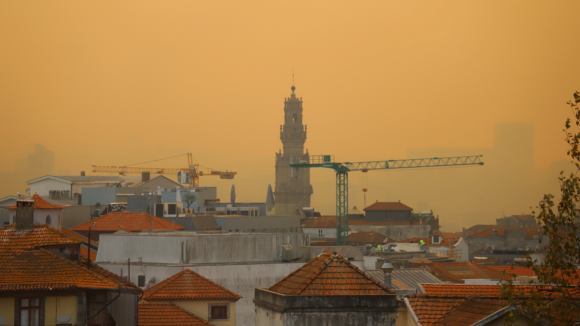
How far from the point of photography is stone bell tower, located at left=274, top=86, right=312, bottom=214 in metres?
180

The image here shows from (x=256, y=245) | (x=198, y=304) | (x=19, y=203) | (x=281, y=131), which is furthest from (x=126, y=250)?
(x=281, y=131)

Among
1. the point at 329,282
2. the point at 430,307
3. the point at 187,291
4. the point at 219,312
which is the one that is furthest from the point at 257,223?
the point at 430,307

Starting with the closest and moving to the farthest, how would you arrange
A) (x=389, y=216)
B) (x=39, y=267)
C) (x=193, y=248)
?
1. (x=39, y=267)
2. (x=193, y=248)
3. (x=389, y=216)

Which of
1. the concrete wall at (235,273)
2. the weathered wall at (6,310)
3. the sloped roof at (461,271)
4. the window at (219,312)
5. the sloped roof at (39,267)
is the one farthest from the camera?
the sloped roof at (461,271)

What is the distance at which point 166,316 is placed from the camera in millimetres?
25031

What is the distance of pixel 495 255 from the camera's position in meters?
77.2

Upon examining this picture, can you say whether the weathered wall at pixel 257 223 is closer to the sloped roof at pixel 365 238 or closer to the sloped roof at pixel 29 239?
the sloped roof at pixel 365 238

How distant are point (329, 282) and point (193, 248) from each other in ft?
71.9

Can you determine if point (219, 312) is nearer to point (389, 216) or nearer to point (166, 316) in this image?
point (166, 316)

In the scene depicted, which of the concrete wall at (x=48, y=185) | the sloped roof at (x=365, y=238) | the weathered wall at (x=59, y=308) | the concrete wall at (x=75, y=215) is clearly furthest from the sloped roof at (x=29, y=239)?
the sloped roof at (x=365, y=238)

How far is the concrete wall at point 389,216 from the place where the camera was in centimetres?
11888

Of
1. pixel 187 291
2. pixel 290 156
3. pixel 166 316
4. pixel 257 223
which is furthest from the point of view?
pixel 290 156

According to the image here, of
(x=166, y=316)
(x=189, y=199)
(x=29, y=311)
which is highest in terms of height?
(x=189, y=199)

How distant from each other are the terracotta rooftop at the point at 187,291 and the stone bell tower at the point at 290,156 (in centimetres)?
14732
